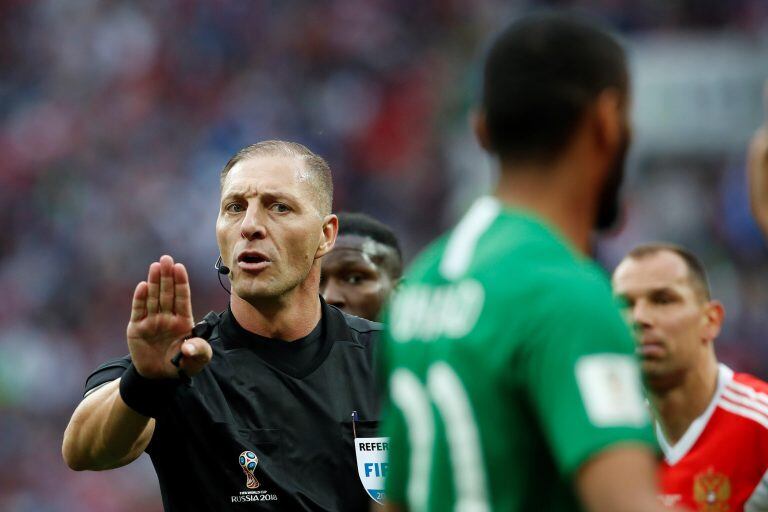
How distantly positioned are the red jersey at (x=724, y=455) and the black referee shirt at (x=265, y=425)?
1515 mm

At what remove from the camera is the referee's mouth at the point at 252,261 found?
467cm

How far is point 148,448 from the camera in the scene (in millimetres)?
4395

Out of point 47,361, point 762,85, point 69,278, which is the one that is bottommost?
point 47,361

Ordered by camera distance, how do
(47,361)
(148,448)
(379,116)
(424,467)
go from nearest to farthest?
(424,467) < (148,448) < (47,361) < (379,116)

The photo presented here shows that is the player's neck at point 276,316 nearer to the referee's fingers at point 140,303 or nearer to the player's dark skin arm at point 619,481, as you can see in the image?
the referee's fingers at point 140,303

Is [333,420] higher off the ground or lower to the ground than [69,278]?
lower

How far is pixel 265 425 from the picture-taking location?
4.54m

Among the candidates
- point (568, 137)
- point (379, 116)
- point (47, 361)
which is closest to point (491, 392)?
point (568, 137)

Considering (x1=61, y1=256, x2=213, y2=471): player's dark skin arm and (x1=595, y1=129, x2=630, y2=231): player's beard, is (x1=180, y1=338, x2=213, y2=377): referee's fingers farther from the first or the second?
(x1=595, y1=129, x2=630, y2=231): player's beard

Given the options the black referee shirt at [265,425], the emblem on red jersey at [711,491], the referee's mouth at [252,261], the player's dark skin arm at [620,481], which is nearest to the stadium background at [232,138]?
the emblem on red jersey at [711,491]

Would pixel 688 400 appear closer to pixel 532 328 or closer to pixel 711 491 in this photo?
pixel 711 491

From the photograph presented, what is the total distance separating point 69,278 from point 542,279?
13.2 meters

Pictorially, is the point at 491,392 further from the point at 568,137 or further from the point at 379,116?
the point at 379,116

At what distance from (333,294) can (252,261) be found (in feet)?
5.47
